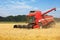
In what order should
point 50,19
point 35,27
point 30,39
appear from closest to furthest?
point 30,39
point 35,27
point 50,19

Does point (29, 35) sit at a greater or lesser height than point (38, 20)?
lesser

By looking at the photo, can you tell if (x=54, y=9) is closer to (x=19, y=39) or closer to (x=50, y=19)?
(x=50, y=19)

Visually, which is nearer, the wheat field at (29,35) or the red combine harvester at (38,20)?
the wheat field at (29,35)

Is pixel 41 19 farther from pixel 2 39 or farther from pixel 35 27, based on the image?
pixel 2 39

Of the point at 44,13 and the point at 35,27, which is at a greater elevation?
the point at 44,13

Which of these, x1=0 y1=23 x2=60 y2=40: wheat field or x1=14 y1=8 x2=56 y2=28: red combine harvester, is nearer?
x1=0 y1=23 x2=60 y2=40: wheat field

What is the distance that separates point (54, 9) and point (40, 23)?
3773 millimetres

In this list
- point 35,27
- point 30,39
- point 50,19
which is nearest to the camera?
point 30,39

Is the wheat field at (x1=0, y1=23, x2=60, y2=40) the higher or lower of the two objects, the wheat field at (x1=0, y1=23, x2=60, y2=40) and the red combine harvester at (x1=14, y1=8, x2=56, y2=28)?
the lower

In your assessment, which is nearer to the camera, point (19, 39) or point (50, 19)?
point (19, 39)

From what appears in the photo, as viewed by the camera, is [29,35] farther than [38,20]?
No

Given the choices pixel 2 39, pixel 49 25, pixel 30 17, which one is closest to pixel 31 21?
pixel 30 17

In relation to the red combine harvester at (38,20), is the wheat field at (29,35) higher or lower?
lower

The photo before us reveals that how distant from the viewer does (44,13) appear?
2748cm
